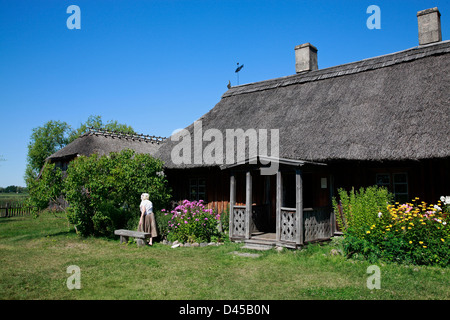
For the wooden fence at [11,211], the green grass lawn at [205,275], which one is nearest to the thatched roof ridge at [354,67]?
the green grass lawn at [205,275]

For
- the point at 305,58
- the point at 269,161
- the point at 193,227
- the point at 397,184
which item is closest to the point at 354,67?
the point at 305,58

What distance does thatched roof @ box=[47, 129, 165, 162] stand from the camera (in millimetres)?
22312

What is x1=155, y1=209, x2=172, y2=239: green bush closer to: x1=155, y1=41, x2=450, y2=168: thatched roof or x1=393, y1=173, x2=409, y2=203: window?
x1=155, y1=41, x2=450, y2=168: thatched roof

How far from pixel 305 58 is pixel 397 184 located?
7.41 m

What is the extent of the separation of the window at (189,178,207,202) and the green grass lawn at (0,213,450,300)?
3.79 m

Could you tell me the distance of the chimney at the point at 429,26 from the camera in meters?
11.5

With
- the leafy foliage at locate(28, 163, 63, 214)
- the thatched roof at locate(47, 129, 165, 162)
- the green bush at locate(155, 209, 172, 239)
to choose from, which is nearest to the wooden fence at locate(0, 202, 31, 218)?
the thatched roof at locate(47, 129, 165, 162)

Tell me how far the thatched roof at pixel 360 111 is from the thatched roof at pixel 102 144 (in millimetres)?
10113

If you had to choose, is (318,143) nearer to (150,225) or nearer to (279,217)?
(279,217)

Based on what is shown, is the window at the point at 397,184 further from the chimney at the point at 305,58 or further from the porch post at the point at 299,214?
the chimney at the point at 305,58

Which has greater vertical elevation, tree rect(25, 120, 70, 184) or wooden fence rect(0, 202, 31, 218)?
tree rect(25, 120, 70, 184)

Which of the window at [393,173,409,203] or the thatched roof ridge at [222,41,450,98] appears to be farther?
the thatched roof ridge at [222,41,450,98]
